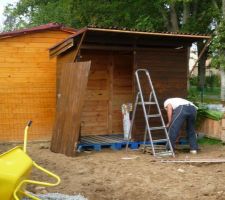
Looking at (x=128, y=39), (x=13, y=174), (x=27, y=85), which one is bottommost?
(x=13, y=174)

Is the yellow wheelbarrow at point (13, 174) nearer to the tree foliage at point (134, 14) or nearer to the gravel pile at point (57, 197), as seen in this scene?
the gravel pile at point (57, 197)

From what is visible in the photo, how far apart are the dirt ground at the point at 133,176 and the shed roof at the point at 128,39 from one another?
110 inches

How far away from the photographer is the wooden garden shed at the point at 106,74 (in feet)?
35.8

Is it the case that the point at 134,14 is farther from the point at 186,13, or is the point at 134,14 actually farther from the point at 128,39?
the point at 128,39

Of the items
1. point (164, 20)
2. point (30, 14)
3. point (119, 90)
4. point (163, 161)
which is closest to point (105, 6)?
point (164, 20)

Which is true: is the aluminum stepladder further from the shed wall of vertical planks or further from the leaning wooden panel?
the shed wall of vertical planks

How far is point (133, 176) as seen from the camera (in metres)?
8.54

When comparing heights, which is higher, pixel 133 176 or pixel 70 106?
pixel 70 106

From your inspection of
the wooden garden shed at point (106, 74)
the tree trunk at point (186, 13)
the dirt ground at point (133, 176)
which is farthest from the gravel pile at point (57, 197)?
the tree trunk at point (186, 13)

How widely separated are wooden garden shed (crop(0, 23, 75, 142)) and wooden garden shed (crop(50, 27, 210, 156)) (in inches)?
28.0

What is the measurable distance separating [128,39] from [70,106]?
2.35 metres

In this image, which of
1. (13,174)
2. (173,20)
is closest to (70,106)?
(13,174)

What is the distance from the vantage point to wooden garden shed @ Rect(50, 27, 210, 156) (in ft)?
35.8

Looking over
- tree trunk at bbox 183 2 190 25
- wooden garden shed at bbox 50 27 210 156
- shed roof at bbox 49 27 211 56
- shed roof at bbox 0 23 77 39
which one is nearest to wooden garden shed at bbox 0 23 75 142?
shed roof at bbox 0 23 77 39
